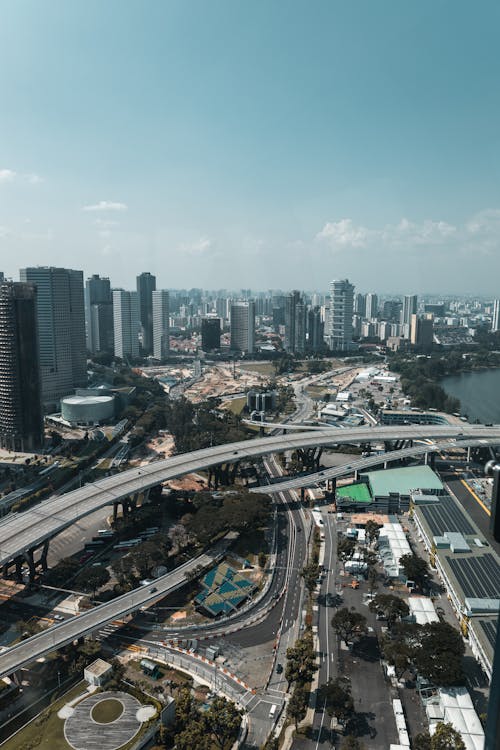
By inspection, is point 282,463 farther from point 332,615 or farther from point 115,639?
point 115,639

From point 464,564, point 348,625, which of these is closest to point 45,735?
point 348,625

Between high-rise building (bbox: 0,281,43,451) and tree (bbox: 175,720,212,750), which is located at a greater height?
high-rise building (bbox: 0,281,43,451)

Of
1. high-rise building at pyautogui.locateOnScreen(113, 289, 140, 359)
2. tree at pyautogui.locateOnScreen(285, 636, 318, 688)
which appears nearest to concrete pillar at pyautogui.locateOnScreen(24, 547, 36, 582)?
tree at pyautogui.locateOnScreen(285, 636, 318, 688)

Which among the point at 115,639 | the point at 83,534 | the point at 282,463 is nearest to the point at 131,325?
the point at 282,463

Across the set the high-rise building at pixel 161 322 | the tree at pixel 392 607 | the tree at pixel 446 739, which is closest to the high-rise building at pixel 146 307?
the high-rise building at pixel 161 322

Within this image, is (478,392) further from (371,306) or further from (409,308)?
(371,306)

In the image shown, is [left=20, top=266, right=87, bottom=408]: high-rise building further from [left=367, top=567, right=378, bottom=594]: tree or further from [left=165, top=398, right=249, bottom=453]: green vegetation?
[left=367, top=567, right=378, bottom=594]: tree

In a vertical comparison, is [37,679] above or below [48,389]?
below
